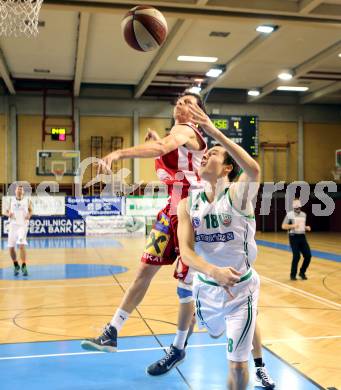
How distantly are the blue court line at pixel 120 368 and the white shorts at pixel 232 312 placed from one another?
3.24 feet

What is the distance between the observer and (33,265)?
10.9 meters

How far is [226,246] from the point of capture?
2.88 meters

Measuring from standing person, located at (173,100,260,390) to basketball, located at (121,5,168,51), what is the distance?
2.08 meters

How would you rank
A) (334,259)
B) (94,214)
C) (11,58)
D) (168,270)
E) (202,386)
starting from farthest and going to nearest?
(94,214) < (11,58) < (334,259) < (168,270) < (202,386)

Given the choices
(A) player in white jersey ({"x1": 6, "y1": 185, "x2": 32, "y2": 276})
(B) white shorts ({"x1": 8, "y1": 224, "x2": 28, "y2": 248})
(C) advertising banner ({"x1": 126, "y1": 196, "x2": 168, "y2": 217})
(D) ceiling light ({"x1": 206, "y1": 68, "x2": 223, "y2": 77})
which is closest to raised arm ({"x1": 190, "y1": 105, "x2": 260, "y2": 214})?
(A) player in white jersey ({"x1": 6, "y1": 185, "x2": 32, "y2": 276})

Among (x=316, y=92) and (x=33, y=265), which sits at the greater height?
(x=316, y=92)

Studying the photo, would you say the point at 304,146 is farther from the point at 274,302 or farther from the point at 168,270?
the point at 274,302

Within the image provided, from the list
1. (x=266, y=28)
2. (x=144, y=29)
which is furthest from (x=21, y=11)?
(x=266, y=28)

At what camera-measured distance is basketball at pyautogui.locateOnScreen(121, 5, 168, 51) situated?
15.0ft

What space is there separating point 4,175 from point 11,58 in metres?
5.22

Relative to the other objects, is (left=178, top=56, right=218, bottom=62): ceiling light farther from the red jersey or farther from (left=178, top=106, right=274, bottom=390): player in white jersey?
(left=178, top=106, right=274, bottom=390): player in white jersey

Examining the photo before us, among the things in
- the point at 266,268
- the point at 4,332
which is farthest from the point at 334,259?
the point at 4,332

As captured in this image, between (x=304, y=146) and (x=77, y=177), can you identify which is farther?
(x=304, y=146)

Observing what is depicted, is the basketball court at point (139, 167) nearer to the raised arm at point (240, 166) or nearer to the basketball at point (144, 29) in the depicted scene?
the basketball at point (144, 29)
